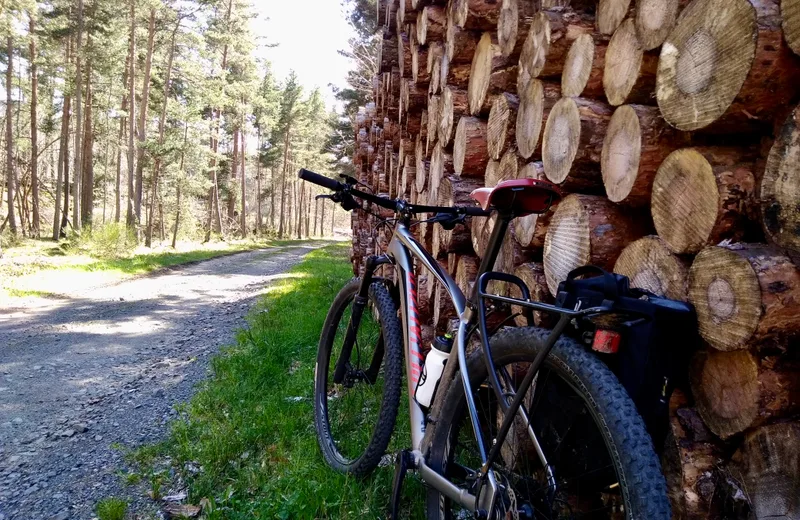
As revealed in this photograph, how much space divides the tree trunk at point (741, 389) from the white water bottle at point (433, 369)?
0.90 m

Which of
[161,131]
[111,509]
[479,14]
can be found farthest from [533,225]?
[161,131]

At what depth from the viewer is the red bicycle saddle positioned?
1626mm

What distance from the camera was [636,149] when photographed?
1525mm

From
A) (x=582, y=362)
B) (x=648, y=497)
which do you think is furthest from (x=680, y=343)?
(x=648, y=497)

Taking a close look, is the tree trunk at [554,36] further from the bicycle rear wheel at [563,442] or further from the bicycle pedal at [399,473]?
the bicycle pedal at [399,473]

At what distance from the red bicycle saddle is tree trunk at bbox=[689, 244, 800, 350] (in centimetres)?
51

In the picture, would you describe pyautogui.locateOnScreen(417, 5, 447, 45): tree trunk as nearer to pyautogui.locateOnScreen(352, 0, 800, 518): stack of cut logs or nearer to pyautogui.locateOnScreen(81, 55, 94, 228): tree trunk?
pyautogui.locateOnScreen(352, 0, 800, 518): stack of cut logs

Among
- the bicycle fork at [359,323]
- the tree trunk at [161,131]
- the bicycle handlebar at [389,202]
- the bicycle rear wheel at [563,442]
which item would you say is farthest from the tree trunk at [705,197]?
the tree trunk at [161,131]

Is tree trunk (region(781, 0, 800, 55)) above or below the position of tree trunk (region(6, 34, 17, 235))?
below

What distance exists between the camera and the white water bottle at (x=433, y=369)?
6.66 feet

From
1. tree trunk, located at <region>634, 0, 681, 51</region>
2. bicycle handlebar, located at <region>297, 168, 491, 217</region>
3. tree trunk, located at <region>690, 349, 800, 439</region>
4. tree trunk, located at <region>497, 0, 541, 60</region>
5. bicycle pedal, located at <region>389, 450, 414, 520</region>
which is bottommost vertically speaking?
bicycle pedal, located at <region>389, 450, 414, 520</region>

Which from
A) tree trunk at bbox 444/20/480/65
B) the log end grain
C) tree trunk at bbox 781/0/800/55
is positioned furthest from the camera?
tree trunk at bbox 444/20/480/65

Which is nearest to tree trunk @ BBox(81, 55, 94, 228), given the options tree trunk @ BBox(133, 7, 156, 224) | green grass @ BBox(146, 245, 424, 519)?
tree trunk @ BBox(133, 7, 156, 224)

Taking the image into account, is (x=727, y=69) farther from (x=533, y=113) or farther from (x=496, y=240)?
(x=533, y=113)
